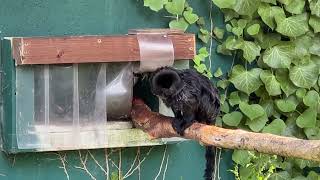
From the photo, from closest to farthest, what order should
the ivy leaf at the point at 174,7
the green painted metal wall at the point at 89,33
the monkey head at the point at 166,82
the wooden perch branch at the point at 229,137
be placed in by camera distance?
the wooden perch branch at the point at 229,137, the monkey head at the point at 166,82, the green painted metal wall at the point at 89,33, the ivy leaf at the point at 174,7

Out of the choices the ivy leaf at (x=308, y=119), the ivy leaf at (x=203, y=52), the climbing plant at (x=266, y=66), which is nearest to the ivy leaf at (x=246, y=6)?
the climbing plant at (x=266, y=66)

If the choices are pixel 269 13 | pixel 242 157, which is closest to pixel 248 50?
pixel 269 13

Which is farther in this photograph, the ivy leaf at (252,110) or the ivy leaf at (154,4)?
the ivy leaf at (252,110)

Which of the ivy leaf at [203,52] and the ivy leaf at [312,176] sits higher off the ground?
the ivy leaf at [203,52]

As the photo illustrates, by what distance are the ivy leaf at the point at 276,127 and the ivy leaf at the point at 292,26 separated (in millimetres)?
430

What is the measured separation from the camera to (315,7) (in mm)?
3090

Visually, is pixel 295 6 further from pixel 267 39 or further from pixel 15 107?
pixel 15 107

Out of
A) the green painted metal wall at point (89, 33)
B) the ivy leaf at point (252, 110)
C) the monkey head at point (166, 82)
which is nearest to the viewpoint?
the monkey head at point (166, 82)

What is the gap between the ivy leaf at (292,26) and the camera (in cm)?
305

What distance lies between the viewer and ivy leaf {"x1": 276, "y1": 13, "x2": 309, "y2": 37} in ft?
10.0

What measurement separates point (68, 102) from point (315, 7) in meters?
1.30

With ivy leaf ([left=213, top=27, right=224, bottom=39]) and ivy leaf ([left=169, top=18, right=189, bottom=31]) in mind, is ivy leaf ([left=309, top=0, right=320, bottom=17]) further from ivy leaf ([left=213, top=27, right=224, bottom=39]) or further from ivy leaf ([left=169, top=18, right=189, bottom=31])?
ivy leaf ([left=169, top=18, right=189, bottom=31])

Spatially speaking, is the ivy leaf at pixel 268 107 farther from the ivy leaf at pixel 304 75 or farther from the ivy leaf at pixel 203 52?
the ivy leaf at pixel 203 52

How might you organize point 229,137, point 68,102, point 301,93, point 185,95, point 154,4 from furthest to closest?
point 301,93 < point 154,4 < point 68,102 < point 185,95 < point 229,137
